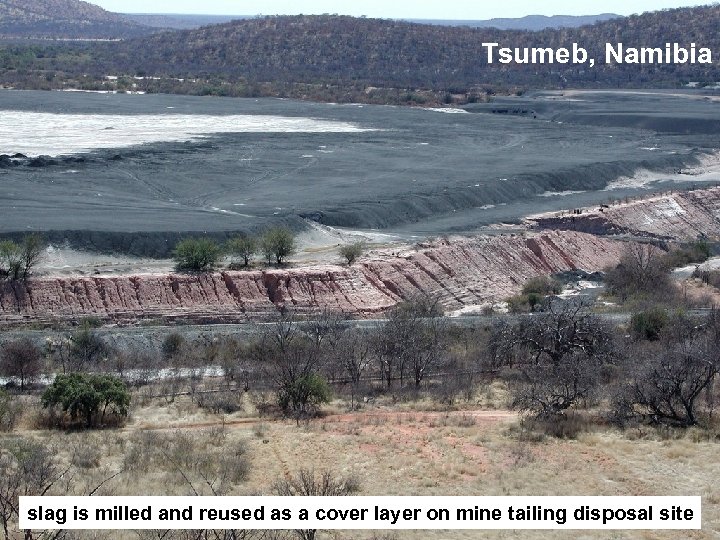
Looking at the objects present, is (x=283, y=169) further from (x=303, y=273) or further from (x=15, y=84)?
(x=15, y=84)

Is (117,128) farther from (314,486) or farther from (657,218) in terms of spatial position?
(314,486)

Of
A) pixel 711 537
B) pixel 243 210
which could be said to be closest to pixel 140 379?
pixel 711 537

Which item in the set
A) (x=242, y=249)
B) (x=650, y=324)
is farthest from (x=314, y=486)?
(x=242, y=249)

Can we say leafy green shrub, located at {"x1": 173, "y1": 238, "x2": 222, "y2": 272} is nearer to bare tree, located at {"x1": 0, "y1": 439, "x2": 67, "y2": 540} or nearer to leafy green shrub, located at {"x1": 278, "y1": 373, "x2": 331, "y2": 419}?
leafy green shrub, located at {"x1": 278, "y1": 373, "x2": 331, "y2": 419}

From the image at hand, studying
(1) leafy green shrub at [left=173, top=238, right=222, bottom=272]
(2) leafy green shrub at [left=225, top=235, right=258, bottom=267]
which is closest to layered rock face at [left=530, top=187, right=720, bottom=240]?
(2) leafy green shrub at [left=225, top=235, right=258, bottom=267]

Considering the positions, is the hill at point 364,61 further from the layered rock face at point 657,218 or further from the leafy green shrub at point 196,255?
the leafy green shrub at point 196,255

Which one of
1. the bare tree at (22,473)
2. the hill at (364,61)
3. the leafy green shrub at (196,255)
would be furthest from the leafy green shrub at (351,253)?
the hill at (364,61)

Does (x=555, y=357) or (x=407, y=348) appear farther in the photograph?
(x=407, y=348)
